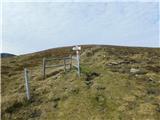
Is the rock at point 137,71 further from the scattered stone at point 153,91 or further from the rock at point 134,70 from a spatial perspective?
the scattered stone at point 153,91

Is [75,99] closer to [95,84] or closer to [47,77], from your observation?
[95,84]

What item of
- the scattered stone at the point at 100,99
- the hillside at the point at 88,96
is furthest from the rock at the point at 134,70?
the scattered stone at the point at 100,99

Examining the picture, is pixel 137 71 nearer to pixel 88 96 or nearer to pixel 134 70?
pixel 134 70

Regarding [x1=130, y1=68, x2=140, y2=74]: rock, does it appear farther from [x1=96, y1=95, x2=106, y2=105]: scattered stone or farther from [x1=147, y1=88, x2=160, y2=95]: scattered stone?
[x1=96, y1=95, x2=106, y2=105]: scattered stone

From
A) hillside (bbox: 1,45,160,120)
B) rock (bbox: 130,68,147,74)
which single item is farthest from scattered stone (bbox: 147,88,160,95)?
rock (bbox: 130,68,147,74)

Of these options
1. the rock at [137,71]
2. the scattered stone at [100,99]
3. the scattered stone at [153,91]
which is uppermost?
the rock at [137,71]

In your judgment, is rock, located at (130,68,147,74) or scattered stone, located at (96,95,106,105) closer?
scattered stone, located at (96,95,106,105)

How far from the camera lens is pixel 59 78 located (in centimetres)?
Answer: 3011

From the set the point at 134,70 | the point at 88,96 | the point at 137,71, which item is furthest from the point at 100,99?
the point at 134,70

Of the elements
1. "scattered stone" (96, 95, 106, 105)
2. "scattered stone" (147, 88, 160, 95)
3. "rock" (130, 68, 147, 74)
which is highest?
"rock" (130, 68, 147, 74)

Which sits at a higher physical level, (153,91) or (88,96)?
(153,91)

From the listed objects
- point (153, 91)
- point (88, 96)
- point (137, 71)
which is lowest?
point (88, 96)

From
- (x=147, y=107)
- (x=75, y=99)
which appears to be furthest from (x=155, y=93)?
(x=75, y=99)

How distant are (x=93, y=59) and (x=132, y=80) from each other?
12.5 metres
